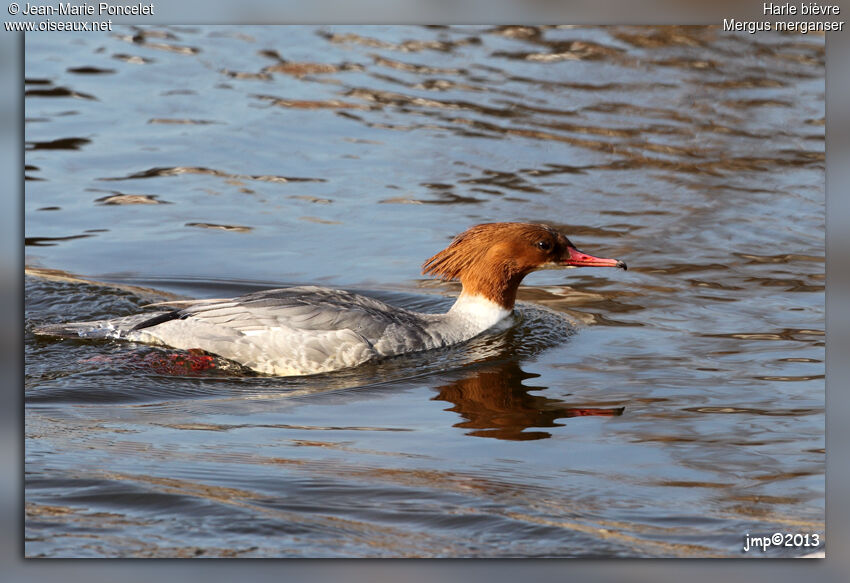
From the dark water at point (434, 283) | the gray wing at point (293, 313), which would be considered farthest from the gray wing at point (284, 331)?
the dark water at point (434, 283)

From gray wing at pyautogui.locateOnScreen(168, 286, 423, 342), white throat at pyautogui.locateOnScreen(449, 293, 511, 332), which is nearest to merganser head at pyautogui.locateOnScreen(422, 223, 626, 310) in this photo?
white throat at pyautogui.locateOnScreen(449, 293, 511, 332)

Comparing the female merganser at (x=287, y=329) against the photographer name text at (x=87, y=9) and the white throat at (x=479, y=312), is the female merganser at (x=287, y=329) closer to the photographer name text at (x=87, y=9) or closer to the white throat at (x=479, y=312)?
the white throat at (x=479, y=312)

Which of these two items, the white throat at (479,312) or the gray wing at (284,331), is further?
the white throat at (479,312)

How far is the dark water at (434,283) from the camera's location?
580 centimetres

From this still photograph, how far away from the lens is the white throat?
9164 millimetres

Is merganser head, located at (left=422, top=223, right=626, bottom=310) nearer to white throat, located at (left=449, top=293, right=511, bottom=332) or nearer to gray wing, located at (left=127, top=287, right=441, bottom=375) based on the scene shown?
white throat, located at (left=449, top=293, right=511, bottom=332)

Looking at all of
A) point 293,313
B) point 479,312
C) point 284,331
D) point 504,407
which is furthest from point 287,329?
point 504,407

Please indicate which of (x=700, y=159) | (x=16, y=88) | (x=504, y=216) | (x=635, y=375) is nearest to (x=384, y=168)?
(x=504, y=216)

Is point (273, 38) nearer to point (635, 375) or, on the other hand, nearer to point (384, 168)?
point (384, 168)

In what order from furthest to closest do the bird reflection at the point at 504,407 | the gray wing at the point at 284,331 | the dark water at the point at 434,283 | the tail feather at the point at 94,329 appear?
the tail feather at the point at 94,329 → the gray wing at the point at 284,331 → the bird reflection at the point at 504,407 → the dark water at the point at 434,283

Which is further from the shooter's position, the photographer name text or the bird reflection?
the bird reflection

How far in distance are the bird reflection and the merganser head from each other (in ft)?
3.30

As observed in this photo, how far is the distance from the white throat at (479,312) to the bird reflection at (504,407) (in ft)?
2.58

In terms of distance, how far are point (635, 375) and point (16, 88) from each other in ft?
16.0
